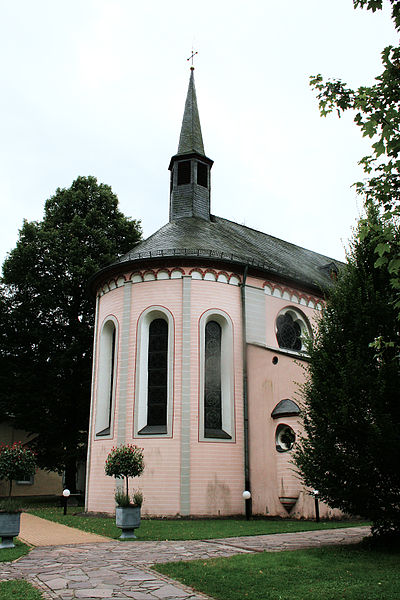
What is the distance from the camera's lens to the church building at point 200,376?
627 inches

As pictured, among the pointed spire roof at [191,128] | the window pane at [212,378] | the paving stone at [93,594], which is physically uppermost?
the pointed spire roof at [191,128]

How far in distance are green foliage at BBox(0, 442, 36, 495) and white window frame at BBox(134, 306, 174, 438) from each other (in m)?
5.49

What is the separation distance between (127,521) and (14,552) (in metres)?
2.54

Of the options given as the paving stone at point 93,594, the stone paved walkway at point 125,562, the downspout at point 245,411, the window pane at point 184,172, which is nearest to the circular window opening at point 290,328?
the downspout at point 245,411

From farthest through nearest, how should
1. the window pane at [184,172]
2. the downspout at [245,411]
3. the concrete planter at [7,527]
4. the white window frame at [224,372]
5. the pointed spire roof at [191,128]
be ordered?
the pointed spire roof at [191,128], the window pane at [184,172], the white window frame at [224,372], the downspout at [245,411], the concrete planter at [7,527]

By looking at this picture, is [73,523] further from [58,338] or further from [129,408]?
[58,338]

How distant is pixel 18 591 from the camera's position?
20.0 feet

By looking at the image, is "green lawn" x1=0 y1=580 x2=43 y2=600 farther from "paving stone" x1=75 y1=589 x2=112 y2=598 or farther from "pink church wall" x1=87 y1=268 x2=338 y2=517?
"pink church wall" x1=87 y1=268 x2=338 y2=517

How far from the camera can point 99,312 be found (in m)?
20.0

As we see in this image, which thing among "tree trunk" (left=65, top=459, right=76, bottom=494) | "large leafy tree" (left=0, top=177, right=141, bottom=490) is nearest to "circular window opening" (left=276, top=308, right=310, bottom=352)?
"large leafy tree" (left=0, top=177, right=141, bottom=490)

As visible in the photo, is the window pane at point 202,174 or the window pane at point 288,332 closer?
the window pane at point 288,332

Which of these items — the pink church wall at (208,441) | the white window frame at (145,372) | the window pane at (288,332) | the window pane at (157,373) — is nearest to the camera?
the pink church wall at (208,441)

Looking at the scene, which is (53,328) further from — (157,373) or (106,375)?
(157,373)

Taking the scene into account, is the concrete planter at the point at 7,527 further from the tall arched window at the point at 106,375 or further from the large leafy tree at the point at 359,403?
the tall arched window at the point at 106,375
